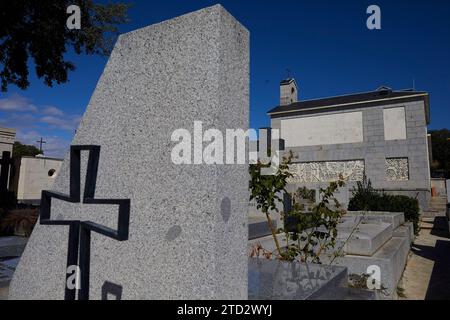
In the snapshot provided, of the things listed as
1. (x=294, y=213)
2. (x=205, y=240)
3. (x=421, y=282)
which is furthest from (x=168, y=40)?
(x=421, y=282)

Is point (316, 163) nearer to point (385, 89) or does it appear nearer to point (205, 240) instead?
point (385, 89)

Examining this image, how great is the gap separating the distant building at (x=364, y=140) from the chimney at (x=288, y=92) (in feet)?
7.54

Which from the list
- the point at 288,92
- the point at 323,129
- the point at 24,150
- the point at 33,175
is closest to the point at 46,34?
the point at 33,175

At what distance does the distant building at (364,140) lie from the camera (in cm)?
1811

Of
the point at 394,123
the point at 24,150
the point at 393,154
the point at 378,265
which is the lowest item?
the point at 378,265

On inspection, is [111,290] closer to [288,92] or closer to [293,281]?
[293,281]

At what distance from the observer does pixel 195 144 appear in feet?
6.22

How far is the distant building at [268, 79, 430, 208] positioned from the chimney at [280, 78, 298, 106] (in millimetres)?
2299

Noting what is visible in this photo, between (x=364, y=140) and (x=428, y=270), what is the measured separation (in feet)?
49.1

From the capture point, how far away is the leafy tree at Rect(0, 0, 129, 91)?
26.6 feet

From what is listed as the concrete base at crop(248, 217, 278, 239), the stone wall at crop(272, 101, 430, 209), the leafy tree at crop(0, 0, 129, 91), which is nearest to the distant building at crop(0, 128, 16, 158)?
the leafy tree at crop(0, 0, 129, 91)

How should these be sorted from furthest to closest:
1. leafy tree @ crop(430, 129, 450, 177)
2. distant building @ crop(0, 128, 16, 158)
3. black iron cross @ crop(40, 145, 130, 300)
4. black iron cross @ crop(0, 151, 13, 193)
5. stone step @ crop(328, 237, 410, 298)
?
leafy tree @ crop(430, 129, 450, 177) → distant building @ crop(0, 128, 16, 158) → black iron cross @ crop(0, 151, 13, 193) → stone step @ crop(328, 237, 410, 298) → black iron cross @ crop(40, 145, 130, 300)

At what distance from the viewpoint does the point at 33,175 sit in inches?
803

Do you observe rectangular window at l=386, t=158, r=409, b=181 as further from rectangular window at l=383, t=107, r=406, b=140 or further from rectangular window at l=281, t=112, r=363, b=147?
rectangular window at l=281, t=112, r=363, b=147
